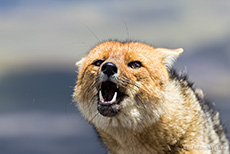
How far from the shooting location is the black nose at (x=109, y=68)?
343 inches

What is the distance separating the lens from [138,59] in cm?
939

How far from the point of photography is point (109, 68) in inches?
343

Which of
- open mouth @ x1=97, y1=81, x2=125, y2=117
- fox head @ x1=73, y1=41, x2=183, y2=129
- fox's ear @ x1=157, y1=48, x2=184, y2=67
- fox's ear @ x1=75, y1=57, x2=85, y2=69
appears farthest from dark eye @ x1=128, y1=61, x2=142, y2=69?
fox's ear @ x1=75, y1=57, x2=85, y2=69

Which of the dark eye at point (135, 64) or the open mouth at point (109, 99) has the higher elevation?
the dark eye at point (135, 64)

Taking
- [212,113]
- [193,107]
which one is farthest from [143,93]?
[212,113]

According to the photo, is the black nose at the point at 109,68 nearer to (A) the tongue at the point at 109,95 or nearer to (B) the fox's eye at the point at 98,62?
(A) the tongue at the point at 109,95

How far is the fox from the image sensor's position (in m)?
8.96

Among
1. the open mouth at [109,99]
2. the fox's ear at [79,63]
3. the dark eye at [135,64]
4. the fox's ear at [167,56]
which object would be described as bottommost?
the open mouth at [109,99]

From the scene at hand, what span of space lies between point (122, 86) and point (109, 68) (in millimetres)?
458

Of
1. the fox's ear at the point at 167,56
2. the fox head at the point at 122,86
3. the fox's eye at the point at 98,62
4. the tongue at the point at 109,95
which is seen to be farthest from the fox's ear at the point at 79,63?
the fox's ear at the point at 167,56

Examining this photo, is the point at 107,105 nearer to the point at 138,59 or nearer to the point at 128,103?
the point at 128,103

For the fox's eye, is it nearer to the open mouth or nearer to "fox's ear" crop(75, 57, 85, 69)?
the open mouth

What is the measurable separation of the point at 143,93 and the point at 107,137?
5.14 ft

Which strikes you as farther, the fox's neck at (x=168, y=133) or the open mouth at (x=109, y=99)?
the fox's neck at (x=168, y=133)
